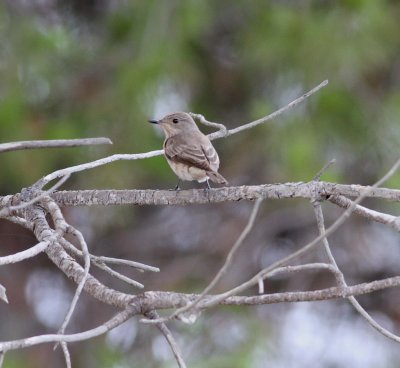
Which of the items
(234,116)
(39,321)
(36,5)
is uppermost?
(36,5)

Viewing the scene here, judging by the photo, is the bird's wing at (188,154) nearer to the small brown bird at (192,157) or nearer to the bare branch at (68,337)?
the small brown bird at (192,157)

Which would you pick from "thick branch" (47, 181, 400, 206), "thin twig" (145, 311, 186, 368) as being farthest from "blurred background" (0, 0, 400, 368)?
"thin twig" (145, 311, 186, 368)

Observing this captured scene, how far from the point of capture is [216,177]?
11.8 feet

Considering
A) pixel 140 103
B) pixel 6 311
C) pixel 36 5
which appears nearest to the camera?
pixel 140 103

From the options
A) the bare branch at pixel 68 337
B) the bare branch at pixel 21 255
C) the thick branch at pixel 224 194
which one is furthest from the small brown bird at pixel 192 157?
the bare branch at pixel 68 337

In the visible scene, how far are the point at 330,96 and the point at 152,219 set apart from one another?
181 centimetres

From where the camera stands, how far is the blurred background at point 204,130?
5.53m

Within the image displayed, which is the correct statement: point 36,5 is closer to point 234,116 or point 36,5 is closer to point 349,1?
point 234,116

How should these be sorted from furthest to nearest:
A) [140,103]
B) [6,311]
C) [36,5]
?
[6,311] → [36,5] → [140,103]

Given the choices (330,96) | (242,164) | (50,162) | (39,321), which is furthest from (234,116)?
(39,321)

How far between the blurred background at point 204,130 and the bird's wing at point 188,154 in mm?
1385

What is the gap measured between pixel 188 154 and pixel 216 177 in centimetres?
27

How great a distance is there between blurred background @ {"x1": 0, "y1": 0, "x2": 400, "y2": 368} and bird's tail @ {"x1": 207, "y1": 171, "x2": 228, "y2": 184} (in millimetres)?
1702

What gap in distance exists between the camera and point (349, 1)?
18.9 feet
